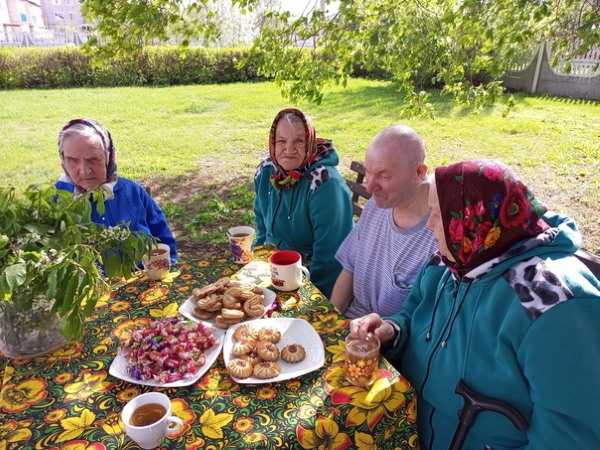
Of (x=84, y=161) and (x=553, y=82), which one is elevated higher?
(x=84, y=161)

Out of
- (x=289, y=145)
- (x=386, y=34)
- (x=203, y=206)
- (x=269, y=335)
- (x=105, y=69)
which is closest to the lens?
(x=269, y=335)

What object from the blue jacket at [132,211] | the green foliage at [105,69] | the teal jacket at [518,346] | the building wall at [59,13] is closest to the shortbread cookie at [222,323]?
the teal jacket at [518,346]

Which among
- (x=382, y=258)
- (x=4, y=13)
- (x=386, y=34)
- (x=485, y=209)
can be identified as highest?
(x=4, y=13)

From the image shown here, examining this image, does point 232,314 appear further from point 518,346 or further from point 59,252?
point 518,346

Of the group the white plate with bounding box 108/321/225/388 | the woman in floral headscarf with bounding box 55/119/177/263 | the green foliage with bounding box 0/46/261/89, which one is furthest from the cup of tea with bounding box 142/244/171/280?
the green foliage with bounding box 0/46/261/89

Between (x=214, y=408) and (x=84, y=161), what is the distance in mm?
1864

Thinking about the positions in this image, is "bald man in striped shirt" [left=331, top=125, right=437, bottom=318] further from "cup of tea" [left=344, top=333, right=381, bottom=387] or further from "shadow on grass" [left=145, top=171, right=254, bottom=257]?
"shadow on grass" [left=145, top=171, right=254, bottom=257]

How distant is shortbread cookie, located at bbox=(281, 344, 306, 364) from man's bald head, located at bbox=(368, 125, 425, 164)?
3.41 feet

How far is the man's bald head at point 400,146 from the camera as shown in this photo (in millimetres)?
2072

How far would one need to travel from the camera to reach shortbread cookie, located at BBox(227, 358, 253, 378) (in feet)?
4.59

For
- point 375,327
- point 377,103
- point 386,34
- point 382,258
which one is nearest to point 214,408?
point 375,327

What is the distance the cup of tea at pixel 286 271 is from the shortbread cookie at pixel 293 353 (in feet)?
1.37

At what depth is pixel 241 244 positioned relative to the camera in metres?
2.15

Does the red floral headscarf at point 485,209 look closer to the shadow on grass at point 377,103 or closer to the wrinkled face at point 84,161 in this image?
the wrinkled face at point 84,161
